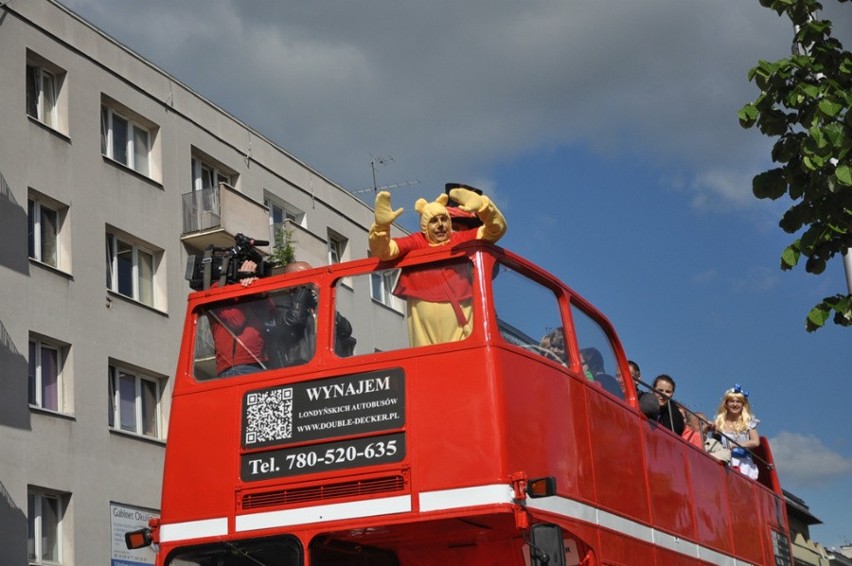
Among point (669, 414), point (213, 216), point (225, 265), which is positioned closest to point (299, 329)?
point (225, 265)

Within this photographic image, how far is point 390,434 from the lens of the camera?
344 inches

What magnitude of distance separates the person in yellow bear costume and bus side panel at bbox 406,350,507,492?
0.27 metres

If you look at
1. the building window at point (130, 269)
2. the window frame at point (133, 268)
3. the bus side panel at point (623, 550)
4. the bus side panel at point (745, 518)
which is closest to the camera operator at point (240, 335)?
the bus side panel at point (623, 550)

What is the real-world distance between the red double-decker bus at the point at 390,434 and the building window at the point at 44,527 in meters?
15.4

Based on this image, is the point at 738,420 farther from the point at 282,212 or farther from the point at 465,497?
the point at 282,212

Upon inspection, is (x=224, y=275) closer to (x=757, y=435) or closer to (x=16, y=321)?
(x=757, y=435)

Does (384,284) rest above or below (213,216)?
below

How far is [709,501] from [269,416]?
499 centimetres

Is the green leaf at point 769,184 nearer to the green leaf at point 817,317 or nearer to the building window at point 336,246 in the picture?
the green leaf at point 817,317

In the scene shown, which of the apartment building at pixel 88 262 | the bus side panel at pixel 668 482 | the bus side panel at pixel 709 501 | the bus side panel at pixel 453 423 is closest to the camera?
the bus side panel at pixel 453 423

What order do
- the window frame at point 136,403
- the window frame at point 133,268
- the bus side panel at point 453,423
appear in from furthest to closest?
the window frame at point 133,268 → the window frame at point 136,403 → the bus side panel at point 453,423

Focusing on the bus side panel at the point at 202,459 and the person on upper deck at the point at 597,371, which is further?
the person on upper deck at the point at 597,371

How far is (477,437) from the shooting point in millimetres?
8422

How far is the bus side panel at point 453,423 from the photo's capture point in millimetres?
8367
